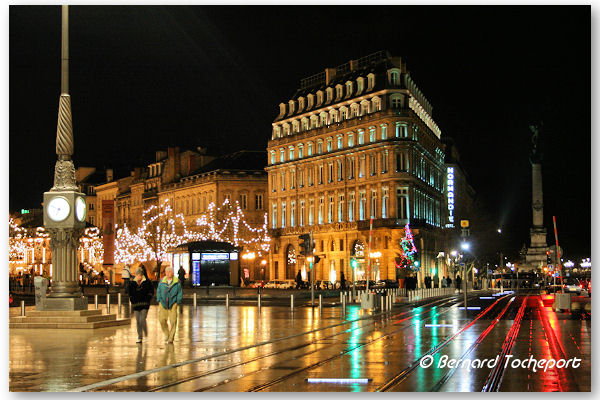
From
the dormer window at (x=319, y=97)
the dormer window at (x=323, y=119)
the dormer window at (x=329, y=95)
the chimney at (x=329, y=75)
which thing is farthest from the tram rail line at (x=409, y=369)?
the chimney at (x=329, y=75)

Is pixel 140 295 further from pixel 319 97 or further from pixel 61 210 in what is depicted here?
pixel 319 97

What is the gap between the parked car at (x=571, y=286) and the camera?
55.0 metres

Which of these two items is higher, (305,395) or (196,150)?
(196,150)

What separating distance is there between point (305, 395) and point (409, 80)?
87153 millimetres

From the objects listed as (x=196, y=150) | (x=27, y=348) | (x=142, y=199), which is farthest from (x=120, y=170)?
(x=27, y=348)

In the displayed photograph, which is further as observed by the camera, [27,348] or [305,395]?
[27,348]

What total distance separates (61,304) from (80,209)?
2937 mm

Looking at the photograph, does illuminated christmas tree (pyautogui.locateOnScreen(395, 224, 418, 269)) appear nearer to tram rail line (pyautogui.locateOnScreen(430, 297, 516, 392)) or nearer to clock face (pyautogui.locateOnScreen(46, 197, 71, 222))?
tram rail line (pyautogui.locateOnScreen(430, 297, 516, 392))

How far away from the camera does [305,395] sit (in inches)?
475

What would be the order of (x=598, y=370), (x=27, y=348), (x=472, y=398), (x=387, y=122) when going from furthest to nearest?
(x=387, y=122), (x=27, y=348), (x=598, y=370), (x=472, y=398)

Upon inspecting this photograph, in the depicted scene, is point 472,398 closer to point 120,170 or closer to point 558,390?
point 558,390

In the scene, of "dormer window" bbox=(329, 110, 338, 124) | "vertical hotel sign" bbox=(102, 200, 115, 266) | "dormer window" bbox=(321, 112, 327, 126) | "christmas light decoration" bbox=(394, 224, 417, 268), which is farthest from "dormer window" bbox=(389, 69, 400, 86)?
"vertical hotel sign" bbox=(102, 200, 115, 266)

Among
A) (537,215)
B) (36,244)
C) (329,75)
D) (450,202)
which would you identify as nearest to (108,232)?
(329,75)

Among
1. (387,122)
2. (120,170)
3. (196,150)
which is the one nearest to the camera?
(387,122)
